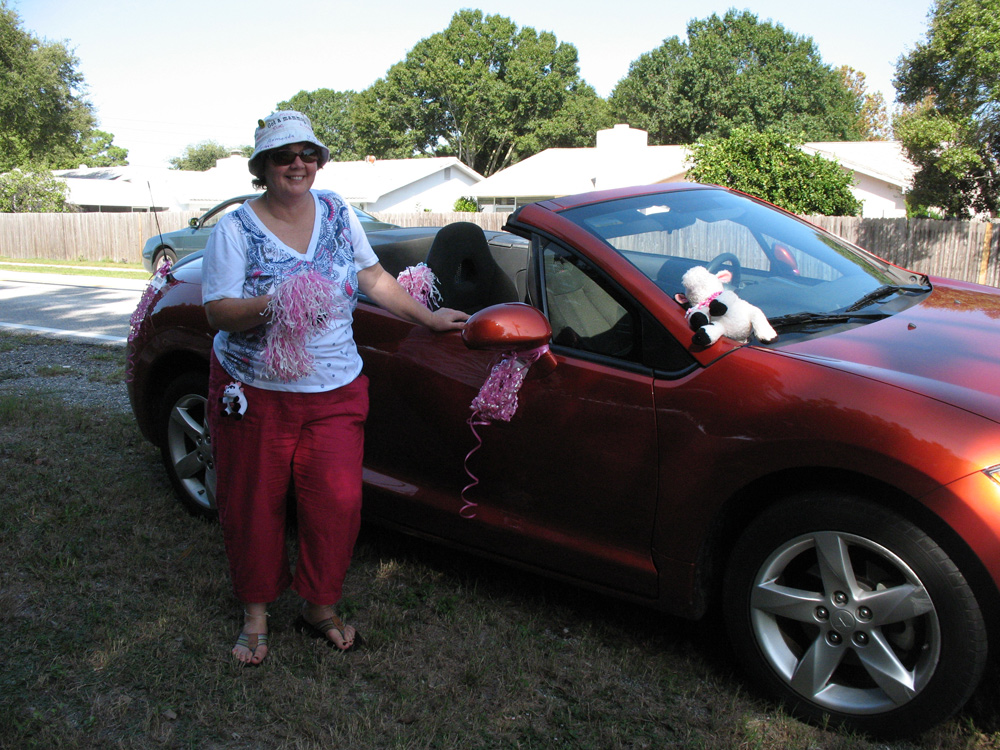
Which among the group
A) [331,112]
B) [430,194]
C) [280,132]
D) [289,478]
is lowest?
[289,478]

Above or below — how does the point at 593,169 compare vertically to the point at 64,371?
above

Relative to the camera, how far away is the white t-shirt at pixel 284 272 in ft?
8.84

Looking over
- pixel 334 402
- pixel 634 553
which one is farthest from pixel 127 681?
pixel 634 553

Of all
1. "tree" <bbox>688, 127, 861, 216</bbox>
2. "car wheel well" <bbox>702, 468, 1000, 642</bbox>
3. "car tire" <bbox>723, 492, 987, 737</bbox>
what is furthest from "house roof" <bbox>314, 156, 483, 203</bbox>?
"car tire" <bbox>723, 492, 987, 737</bbox>

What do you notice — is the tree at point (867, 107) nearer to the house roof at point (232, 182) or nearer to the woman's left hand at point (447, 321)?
the house roof at point (232, 182)

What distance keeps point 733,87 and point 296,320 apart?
2290 inches

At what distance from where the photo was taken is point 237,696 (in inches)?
109

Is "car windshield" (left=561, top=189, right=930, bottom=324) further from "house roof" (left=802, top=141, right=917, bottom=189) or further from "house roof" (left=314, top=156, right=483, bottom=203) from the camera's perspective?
"house roof" (left=314, top=156, right=483, bottom=203)

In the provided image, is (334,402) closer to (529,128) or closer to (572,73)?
(529,128)

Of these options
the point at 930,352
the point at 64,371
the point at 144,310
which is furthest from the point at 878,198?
the point at 930,352

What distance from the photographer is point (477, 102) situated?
66.0m

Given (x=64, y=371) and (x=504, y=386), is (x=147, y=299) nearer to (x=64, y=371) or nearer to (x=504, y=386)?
(x=504, y=386)

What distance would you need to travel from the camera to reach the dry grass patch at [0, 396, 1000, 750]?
2561 millimetres

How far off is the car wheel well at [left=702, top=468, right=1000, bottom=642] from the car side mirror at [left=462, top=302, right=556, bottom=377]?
0.76 m
